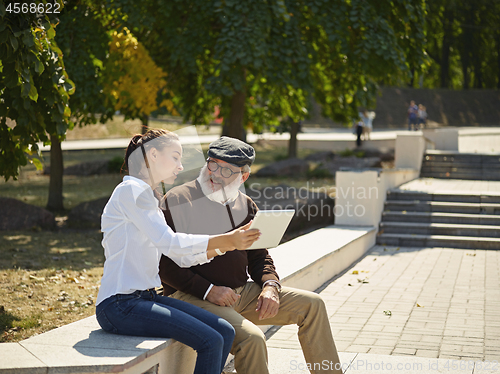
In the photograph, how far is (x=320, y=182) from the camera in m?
17.8

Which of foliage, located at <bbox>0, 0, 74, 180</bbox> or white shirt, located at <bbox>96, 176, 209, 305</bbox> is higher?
foliage, located at <bbox>0, 0, 74, 180</bbox>

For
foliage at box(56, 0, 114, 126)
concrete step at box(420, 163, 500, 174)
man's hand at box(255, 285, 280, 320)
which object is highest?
foliage at box(56, 0, 114, 126)

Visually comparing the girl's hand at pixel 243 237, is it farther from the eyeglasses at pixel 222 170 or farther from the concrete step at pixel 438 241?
the concrete step at pixel 438 241

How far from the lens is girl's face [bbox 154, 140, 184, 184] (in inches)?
124

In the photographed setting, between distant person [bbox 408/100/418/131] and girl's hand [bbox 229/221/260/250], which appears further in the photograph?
distant person [bbox 408/100/418/131]

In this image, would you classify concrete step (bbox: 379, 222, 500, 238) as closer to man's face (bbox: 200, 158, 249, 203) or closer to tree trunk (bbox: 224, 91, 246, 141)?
tree trunk (bbox: 224, 91, 246, 141)

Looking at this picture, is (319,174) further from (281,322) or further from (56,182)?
(281,322)

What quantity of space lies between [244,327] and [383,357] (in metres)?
1.65

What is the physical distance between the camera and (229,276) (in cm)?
364

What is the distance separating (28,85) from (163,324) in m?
3.37

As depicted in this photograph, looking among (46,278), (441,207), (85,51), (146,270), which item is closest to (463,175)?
(441,207)

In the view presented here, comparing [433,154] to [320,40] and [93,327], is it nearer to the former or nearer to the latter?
[320,40]

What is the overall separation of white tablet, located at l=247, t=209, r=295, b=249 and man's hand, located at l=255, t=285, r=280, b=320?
0.47 metres

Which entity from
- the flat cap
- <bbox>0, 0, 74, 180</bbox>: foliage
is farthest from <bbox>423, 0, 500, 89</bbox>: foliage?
the flat cap
